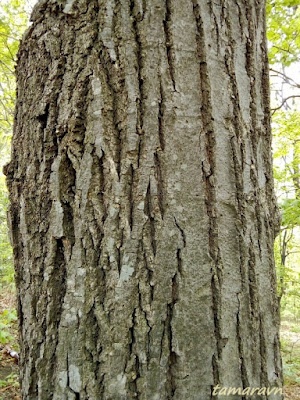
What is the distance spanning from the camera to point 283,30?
4.91 metres

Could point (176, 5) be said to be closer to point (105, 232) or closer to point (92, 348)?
point (105, 232)

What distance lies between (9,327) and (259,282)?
6.09 metres

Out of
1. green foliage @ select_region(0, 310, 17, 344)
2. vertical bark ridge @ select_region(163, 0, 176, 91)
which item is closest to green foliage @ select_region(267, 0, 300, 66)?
vertical bark ridge @ select_region(163, 0, 176, 91)

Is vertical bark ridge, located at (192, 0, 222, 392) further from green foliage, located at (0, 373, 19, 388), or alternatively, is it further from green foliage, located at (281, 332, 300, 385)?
green foliage, located at (281, 332, 300, 385)

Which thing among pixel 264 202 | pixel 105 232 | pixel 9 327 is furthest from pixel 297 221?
pixel 9 327

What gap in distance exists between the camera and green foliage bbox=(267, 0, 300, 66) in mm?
4496

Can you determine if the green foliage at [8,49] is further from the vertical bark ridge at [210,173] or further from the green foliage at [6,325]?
the vertical bark ridge at [210,173]

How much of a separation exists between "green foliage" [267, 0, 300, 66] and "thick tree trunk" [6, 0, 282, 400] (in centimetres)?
446

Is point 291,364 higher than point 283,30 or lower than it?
lower

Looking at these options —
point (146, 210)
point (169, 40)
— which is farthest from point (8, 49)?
point (146, 210)

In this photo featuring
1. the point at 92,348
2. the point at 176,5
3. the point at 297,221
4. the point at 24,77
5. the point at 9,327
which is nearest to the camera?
the point at 92,348

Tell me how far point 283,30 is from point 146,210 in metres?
5.42

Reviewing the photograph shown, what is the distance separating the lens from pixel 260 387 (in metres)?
0.91

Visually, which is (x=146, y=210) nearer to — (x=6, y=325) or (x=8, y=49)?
(x=6, y=325)
